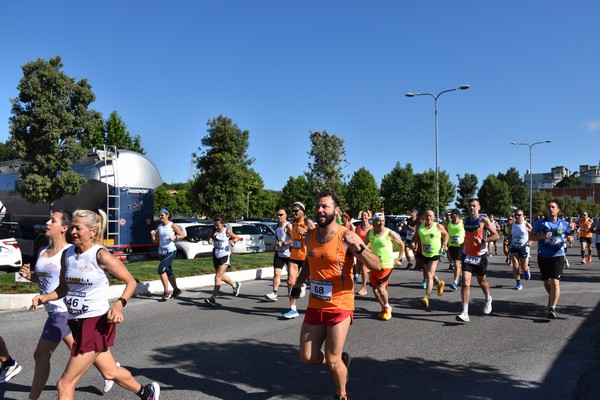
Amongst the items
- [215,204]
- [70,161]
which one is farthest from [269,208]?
[70,161]

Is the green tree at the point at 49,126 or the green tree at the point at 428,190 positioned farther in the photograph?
the green tree at the point at 428,190

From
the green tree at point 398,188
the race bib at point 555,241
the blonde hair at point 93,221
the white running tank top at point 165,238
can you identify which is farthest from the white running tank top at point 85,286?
the green tree at point 398,188

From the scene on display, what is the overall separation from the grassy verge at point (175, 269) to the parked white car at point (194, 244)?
1.82 ft

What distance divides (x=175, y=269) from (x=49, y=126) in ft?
16.5

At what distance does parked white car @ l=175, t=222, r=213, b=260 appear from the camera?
16.5 meters

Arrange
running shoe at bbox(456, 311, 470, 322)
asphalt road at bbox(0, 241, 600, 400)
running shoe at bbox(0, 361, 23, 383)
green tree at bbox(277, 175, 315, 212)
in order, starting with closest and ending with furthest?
asphalt road at bbox(0, 241, 600, 400)
running shoe at bbox(0, 361, 23, 383)
running shoe at bbox(456, 311, 470, 322)
green tree at bbox(277, 175, 315, 212)

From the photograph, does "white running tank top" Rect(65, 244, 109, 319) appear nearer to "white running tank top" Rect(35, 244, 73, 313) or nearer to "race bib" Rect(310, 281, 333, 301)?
"white running tank top" Rect(35, 244, 73, 313)

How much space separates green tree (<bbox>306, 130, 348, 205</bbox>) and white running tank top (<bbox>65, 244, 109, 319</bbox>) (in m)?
36.6

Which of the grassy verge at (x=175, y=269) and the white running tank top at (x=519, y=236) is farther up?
the white running tank top at (x=519, y=236)

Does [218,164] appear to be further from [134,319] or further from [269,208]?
[269,208]

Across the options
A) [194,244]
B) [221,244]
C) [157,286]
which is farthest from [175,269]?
[221,244]

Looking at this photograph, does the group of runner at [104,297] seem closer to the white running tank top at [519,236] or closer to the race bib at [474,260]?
the race bib at [474,260]

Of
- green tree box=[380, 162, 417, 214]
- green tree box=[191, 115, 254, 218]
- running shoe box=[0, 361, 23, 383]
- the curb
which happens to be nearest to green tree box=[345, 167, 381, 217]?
green tree box=[380, 162, 417, 214]

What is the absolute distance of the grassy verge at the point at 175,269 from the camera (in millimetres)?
9954
